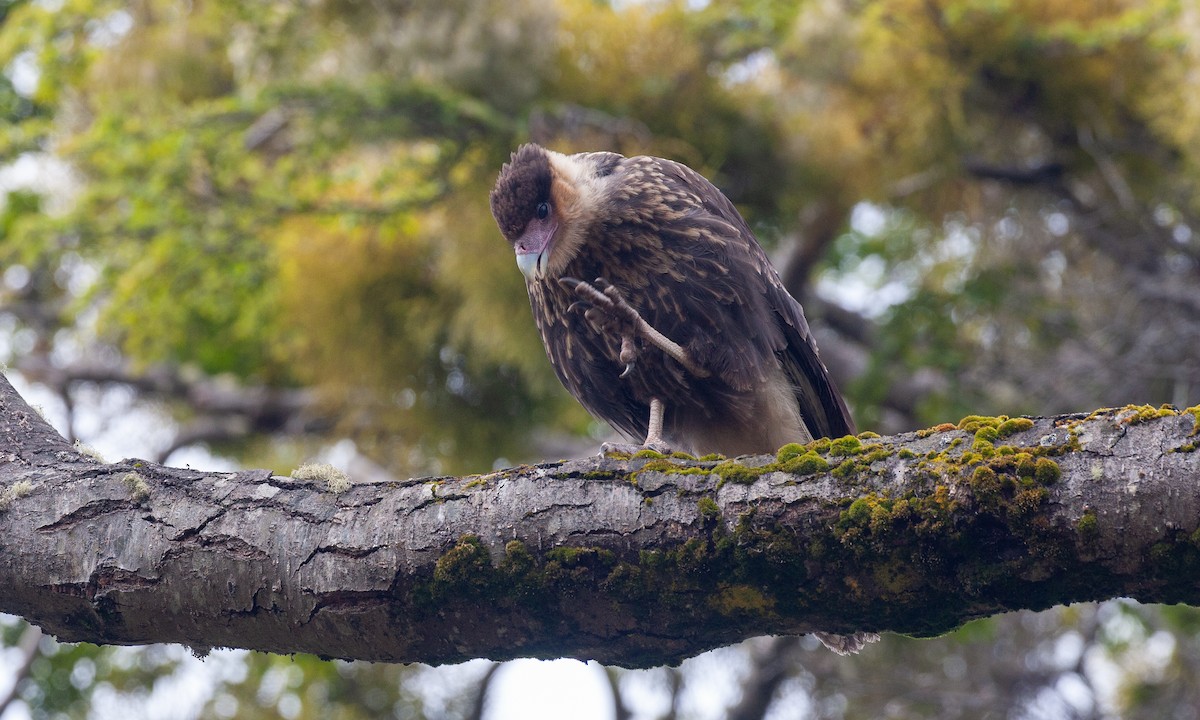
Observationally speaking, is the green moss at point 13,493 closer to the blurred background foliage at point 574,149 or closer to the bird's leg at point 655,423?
the bird's leg at point 655,423

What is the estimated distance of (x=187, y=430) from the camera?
7.93 meters

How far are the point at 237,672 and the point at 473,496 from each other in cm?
594

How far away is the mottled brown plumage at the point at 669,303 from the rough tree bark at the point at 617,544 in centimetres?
109

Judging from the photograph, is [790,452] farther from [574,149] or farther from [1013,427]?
[574,149]

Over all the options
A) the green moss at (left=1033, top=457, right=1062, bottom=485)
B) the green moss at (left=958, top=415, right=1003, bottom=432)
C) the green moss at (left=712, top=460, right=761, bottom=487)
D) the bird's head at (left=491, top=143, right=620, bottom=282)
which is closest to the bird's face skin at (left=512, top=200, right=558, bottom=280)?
the bird's head at (left=491, top=143, right=620, bottom=282)

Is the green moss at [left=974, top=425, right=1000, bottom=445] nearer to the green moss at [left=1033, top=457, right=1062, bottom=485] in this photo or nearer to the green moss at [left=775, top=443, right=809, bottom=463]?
the green moss at [left=1033, top=457, right=1062, bottom=485]

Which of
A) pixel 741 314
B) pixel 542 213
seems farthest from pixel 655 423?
pixel 542 213

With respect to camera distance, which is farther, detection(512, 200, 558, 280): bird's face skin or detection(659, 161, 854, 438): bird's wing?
detection(512, 200, 558, 280): bird's face skin

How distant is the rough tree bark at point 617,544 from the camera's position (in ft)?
6.42

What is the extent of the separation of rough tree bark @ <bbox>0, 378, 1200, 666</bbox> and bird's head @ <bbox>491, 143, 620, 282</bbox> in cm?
125

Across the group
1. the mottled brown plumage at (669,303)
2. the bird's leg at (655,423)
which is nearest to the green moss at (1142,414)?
the bird's leg at (655,423)

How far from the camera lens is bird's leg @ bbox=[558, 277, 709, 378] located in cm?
323

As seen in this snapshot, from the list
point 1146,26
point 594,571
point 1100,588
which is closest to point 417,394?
point 1146,26

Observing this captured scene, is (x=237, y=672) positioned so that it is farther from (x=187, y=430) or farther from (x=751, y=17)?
(x=751, y=17)
